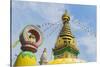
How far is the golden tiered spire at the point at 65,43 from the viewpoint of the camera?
3.90 ft

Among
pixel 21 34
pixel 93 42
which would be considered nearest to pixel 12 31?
pixel 21 34

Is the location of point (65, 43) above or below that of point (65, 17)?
below

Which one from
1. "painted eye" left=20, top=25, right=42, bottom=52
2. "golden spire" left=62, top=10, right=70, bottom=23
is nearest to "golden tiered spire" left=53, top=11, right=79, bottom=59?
"golden spire" left=62, top=10, right=70, bottom=23

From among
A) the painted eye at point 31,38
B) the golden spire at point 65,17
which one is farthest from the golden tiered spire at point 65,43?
the painted eye at point 31,38

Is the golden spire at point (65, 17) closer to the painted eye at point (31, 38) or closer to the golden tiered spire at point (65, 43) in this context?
the golden tiered spire at point (65, 43)

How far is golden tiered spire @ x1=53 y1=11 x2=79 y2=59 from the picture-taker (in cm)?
119

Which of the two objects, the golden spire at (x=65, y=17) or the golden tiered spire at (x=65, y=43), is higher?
the golden spire at (x=65, y=17)

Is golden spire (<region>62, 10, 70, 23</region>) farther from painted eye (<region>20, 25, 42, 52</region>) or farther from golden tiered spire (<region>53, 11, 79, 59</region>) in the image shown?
painted eye (<region>20, 25, 42, 52</region>)

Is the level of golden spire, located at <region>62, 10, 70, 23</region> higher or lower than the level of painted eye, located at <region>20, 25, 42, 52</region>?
higher

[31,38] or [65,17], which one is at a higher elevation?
[65,17]

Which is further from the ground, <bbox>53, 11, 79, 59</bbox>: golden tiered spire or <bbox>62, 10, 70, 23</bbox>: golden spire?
<bbox>62, 10, 70, 23</bbox>: golden spire

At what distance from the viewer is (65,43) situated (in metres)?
1.20
